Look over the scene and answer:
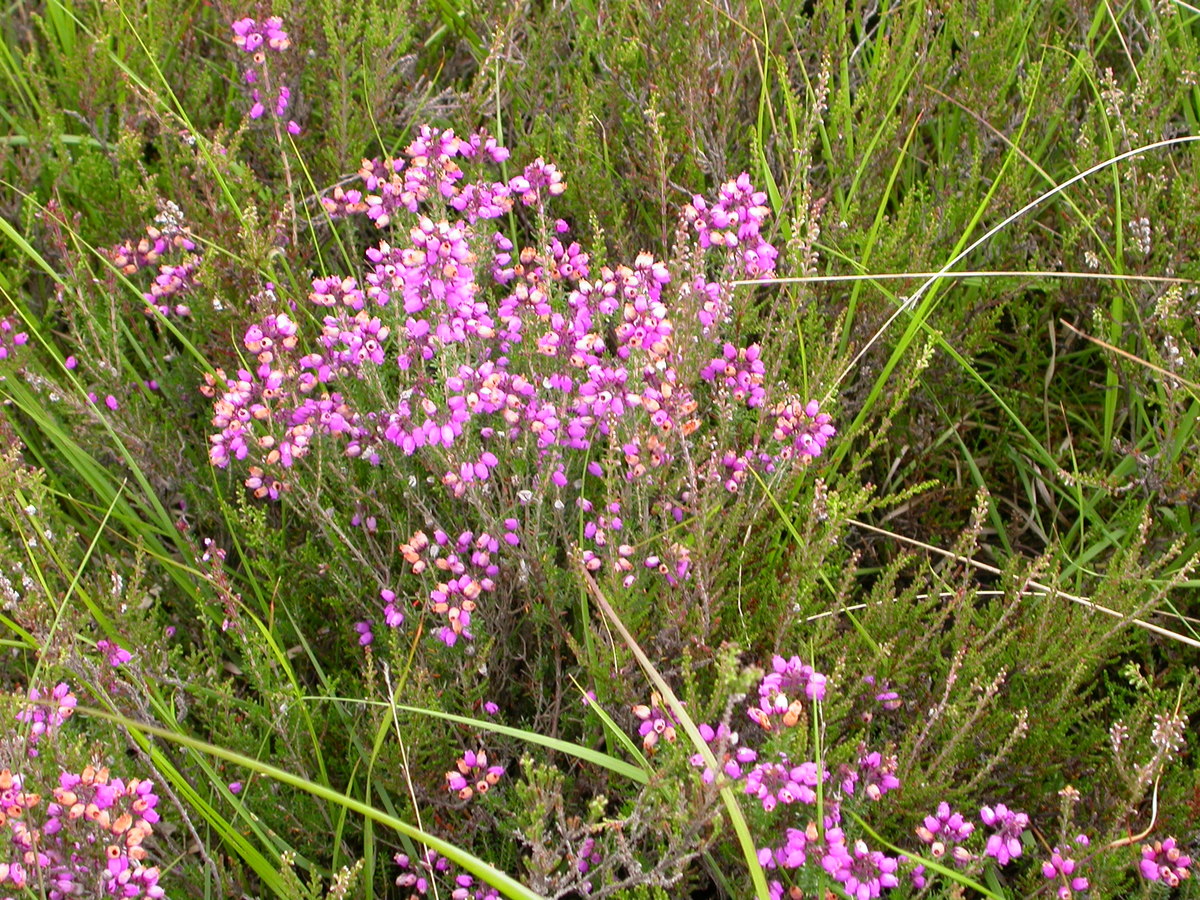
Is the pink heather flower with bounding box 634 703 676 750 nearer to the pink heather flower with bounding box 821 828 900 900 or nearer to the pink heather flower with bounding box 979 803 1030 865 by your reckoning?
the pink heather flower with bounding box 821 828 900 900

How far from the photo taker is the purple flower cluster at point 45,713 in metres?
2.00

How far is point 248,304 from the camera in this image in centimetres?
305

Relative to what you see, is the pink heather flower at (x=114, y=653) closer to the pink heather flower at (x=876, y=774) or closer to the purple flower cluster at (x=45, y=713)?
the purple flower cluster at (x=45, y=713)

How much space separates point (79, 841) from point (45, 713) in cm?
40

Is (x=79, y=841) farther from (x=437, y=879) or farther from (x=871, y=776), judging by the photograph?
(x=871, y=776)

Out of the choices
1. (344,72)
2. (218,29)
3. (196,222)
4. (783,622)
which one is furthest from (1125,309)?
(218,29)

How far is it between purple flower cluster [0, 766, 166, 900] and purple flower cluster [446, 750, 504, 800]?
599mm

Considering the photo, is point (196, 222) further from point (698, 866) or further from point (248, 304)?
point (698, 866)

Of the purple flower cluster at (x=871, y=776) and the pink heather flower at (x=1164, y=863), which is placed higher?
the purple flower cluster at (x=871, y=776)

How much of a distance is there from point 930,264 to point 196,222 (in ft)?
7.37

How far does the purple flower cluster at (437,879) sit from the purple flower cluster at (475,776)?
14 cm

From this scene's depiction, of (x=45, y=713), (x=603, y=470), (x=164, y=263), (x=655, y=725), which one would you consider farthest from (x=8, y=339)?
(x=655, y=725)

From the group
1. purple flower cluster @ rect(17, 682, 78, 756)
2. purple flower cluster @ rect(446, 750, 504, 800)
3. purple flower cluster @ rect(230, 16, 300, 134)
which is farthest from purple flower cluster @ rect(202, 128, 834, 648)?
purple flower cluster @ rect(230, 16, 300, 134)

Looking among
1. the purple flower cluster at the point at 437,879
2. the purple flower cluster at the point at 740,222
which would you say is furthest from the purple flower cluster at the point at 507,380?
the purple flower cluster at the point at 437,879
